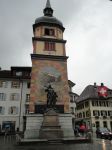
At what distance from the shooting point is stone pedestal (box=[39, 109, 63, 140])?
21375 millimetres

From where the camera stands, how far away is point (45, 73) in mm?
29375

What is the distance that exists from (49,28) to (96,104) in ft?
104

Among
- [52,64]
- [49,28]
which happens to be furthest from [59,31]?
[52,64]

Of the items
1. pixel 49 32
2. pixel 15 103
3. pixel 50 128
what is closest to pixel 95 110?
pixel 15 103

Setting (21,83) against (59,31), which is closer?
(59,31)

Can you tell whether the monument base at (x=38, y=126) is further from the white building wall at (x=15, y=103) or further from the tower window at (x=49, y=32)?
the tower window at (x=49, y=32)

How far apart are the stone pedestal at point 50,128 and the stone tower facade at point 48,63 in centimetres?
425

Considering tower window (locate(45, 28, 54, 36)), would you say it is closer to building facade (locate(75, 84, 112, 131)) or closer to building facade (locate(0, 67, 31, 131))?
building facade (locate(0, 67, 31, 131))

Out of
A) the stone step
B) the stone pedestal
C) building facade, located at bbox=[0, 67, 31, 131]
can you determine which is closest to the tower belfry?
the stone pedestal

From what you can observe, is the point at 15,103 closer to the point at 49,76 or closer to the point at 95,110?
the point at 49,76

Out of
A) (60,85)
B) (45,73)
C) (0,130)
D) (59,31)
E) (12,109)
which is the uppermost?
(59,31)

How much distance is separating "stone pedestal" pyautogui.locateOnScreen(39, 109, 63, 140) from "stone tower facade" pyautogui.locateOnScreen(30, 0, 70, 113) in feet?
14.0

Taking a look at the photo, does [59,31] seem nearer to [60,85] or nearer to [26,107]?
[60,85]

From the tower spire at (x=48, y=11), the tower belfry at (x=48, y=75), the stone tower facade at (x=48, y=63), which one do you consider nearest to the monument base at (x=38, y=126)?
the tower belfry at (x=48, y=75)
